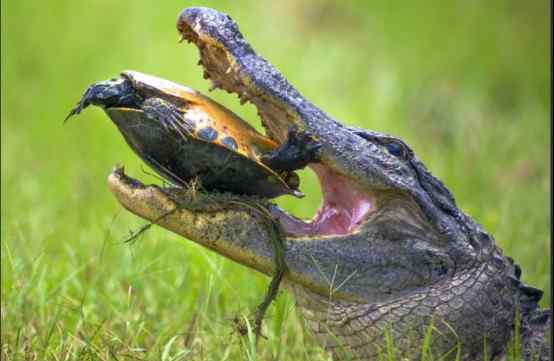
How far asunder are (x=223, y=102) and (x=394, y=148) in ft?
15.7

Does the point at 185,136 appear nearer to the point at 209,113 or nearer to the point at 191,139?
the point at 191,139

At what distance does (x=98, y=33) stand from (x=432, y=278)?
6152 mm

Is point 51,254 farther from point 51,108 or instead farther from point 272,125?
point 51,108

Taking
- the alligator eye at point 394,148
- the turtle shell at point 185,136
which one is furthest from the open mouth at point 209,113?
the alligator eye at point 394,148

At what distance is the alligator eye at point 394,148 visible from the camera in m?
3.13

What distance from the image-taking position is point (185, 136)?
283 centimetres

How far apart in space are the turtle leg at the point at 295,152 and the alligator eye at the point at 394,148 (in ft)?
1.02

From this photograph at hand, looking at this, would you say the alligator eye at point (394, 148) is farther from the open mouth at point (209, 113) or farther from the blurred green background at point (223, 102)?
the blurred green background at point (223, 102)

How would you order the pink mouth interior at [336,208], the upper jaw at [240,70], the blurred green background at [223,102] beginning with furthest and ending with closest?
1. the blurred green background at [223,102]
2. the pink mouth interior at [336,208]
3. the upper jaw at [240,70]

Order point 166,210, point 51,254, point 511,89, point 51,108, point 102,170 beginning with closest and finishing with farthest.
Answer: point 166,210
point 51,254
point 102,170
point 51,108
point 511,89

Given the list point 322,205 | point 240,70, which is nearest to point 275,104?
→ point 240,70

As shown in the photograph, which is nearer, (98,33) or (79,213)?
(79,213)

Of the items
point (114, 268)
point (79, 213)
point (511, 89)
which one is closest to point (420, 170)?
point (114, 268)

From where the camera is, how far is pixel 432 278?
3.12 meters
